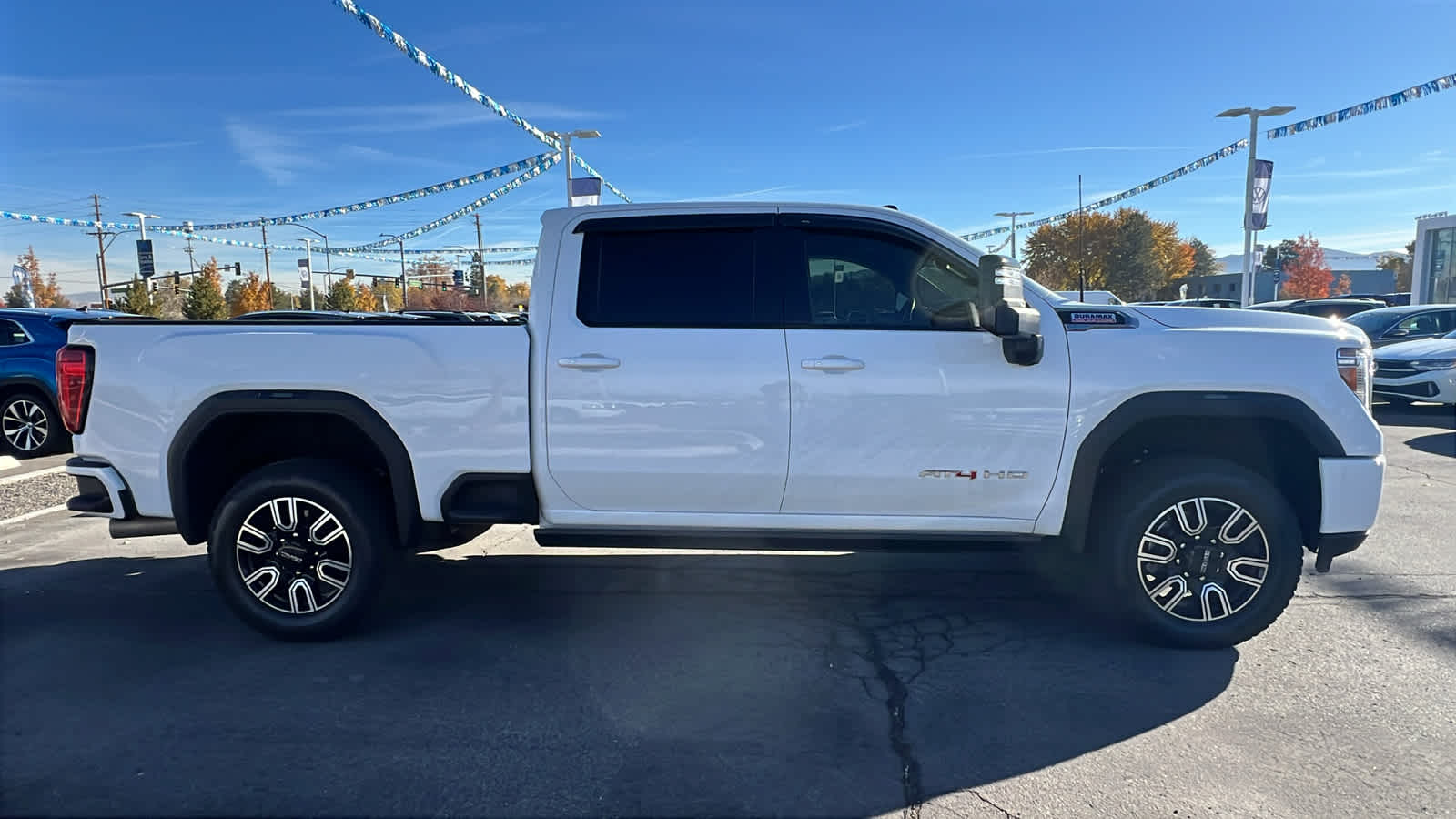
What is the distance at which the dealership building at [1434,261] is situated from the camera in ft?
103

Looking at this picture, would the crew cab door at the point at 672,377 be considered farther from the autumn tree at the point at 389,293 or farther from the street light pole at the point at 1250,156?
the autumn tree at the point at 389,293

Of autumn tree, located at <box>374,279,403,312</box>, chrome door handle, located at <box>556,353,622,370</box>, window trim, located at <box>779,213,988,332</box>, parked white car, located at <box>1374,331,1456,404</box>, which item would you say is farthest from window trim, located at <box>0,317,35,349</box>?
autumn tree, located at <box>374,279,403,312</box>

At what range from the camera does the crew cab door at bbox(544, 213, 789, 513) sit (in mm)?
3838

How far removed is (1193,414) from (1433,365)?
10.8 m

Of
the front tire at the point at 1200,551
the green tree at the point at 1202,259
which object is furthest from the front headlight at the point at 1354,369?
the green tree at the point at 1202,259

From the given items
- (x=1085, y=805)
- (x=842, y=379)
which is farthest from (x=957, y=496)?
(x=1085, y=805)

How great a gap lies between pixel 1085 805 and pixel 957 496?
56.9 inches

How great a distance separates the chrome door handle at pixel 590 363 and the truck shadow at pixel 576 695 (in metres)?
1.30

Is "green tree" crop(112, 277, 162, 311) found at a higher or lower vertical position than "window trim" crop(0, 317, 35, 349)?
higher

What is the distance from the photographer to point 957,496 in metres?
3.89

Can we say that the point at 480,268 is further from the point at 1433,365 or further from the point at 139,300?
the point at 1433,365

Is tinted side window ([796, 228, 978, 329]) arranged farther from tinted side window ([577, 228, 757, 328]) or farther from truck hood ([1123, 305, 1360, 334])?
truck hood ([1123, 305, 1360, 334])

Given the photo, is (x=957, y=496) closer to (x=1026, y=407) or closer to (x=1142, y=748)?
(x=1026, y=407)

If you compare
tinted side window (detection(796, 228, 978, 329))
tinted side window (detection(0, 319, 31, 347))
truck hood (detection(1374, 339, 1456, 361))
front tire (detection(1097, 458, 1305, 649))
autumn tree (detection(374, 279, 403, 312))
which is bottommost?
front tire (detection(1097, 458, 1305, 649))
